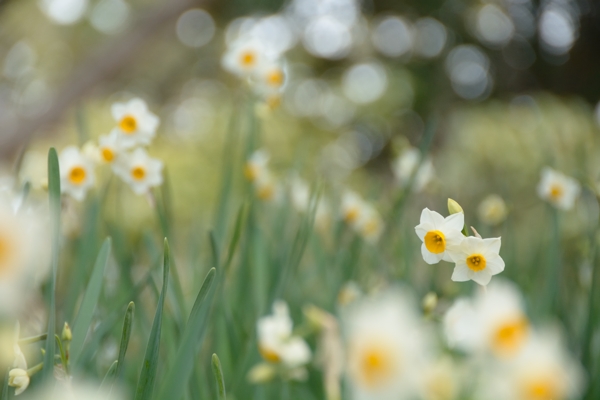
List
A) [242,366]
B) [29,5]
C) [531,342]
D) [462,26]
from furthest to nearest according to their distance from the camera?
[462,26], [29,5], [242,366], [531,342]

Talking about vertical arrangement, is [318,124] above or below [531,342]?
below

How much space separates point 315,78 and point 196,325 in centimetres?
750

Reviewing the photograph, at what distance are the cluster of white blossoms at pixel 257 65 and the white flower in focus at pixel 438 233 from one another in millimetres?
513

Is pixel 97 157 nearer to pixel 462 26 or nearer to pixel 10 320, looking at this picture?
pixel 10 320

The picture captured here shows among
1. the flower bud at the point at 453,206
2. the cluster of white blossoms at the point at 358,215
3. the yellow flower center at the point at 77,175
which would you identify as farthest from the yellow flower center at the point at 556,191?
the yellow flower center at the point at 77,175

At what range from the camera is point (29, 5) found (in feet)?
18.7

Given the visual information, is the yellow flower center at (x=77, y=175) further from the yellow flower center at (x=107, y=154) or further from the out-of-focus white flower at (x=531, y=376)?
the out-of-focus white flower at (x=531, y=376)

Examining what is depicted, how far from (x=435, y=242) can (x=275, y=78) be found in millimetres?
518

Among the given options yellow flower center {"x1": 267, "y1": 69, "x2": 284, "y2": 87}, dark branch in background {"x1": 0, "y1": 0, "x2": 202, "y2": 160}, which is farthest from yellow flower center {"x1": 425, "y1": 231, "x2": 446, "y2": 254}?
dark branch in background {"x1": 0, "y1": 0, "x2": 202, "y2": 160}

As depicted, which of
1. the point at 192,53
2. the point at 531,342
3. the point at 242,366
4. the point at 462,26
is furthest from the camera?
the point at 192,53

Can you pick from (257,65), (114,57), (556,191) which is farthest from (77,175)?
(114,57)

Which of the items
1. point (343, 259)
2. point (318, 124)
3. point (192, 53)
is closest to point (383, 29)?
point (318, 124)

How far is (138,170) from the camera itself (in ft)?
1.93

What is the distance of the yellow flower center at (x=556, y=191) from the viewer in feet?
2.30
